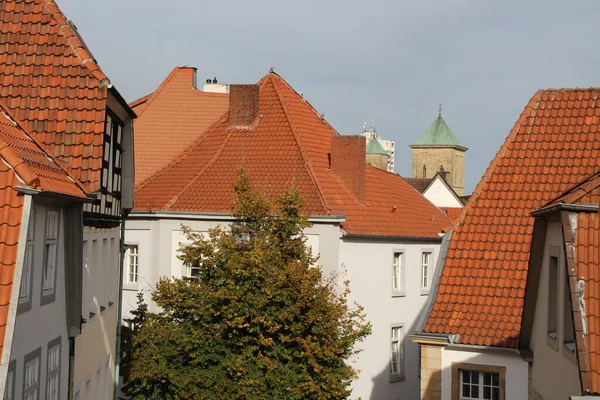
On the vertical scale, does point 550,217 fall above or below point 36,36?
below

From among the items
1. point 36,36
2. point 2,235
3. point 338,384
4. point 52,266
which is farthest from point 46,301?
point 338,384

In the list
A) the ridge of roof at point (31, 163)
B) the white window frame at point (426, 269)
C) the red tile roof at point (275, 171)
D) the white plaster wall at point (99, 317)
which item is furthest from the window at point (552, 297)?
the white window frame at point (426, 269)

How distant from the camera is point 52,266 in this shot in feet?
41.0

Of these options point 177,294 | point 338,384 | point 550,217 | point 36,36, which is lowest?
point 338,384

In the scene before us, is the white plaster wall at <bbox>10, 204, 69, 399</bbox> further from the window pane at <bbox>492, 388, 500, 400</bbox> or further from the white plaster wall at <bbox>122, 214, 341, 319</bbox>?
the white plaster wall at <bbox>122, 214, 341, 319</bbox>

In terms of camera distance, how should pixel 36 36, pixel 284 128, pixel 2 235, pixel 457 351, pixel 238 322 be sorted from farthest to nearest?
pixel 284 128 → pixel 238 322 → pixel 457 351 → pixel 36 36 → pixel 2 235

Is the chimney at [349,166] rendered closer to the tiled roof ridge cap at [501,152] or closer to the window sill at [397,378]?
the window sill at [397,378]

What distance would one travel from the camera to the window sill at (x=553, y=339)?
42.8 ft

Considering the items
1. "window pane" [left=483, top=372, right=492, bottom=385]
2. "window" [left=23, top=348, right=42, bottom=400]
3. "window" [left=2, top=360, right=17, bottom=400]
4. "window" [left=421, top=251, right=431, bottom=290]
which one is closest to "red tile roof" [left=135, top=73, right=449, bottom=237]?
"window" [left=421, top=251, right=431, bottom=290]

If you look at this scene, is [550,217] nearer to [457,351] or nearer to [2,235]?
[457,351]

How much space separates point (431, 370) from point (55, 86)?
27.1 feet

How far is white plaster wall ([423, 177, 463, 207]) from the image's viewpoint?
9350 cm

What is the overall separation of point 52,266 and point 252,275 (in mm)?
8753

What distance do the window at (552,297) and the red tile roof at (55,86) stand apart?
623 cm
